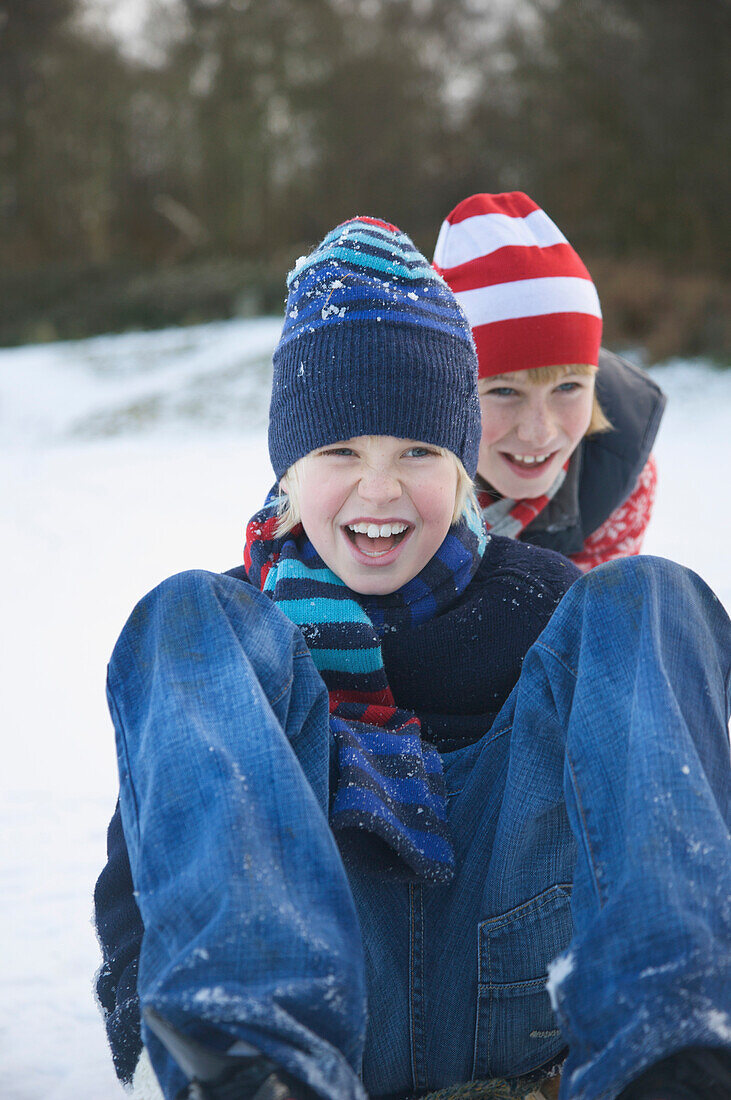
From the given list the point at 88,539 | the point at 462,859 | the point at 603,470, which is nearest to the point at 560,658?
the point at 462,859

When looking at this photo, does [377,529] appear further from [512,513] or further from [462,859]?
[512,513]

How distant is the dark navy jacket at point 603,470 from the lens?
2.26 m

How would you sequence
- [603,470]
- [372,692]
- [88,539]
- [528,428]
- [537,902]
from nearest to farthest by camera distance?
[537,902] < [372,692] < [528,428] < [603,470] < [88,539]

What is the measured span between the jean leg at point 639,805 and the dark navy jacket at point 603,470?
1033 millimetres

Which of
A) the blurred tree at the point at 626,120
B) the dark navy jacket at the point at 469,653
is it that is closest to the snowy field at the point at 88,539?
the dark navy jacket at the point at 469,653

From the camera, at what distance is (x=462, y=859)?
4.31 feet

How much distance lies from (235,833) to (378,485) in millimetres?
668

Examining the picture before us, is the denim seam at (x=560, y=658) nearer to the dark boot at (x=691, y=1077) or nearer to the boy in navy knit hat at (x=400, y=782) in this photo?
the boy in navy knit hat at (x=400, y=782)

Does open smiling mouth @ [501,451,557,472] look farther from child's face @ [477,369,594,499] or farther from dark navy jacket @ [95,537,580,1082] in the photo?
dark navy jacket @ [95,537,580,1082]

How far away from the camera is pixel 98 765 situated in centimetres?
262

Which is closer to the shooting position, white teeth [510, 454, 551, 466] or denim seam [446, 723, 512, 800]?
denim seam [446, 723, 512, 800]

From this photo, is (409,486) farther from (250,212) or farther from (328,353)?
(250,212)

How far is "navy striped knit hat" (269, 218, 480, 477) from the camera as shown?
155cm

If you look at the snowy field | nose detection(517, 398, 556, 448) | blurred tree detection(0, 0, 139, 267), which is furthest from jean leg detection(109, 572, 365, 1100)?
blurred tree detection(0, 0, 139, 267)
